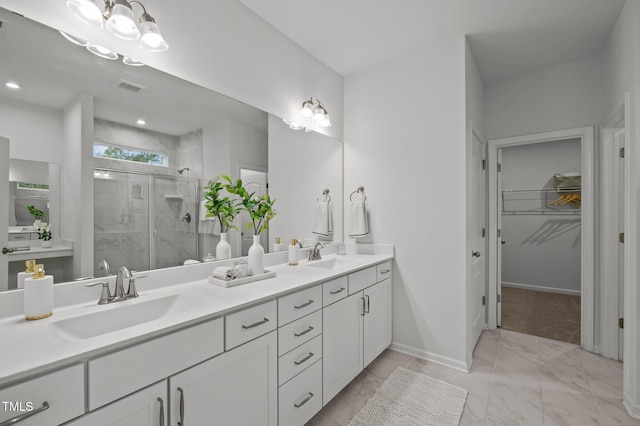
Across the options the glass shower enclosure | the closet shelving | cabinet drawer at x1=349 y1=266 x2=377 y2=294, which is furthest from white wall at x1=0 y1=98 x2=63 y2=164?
the closet shelving

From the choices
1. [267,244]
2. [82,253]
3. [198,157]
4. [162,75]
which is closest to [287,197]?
[267,244]

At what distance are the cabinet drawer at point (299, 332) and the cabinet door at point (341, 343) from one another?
84mm

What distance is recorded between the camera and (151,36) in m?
1.41

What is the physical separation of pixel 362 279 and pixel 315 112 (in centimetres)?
145

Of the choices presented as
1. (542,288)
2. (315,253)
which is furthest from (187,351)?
(542,288)

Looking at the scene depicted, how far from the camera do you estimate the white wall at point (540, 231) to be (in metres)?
4.53

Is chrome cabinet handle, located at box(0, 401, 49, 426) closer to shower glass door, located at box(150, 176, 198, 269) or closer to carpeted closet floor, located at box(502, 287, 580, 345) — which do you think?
shower glass door, located at box(150, 176, 198, 269)

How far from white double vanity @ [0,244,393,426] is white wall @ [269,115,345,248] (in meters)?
0.50

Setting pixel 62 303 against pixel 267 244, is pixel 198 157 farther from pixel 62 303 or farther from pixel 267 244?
pixel 62 303

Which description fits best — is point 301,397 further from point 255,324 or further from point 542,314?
point 542,314

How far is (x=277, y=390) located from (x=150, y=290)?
0.82m

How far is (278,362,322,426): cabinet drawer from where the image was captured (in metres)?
1.51

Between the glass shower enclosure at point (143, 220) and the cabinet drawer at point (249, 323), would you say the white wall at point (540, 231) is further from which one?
the glass shower enclosure at point (143, 220)

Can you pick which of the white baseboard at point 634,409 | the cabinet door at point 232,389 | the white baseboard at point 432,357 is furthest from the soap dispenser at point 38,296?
the white baseboard at point 634,409
